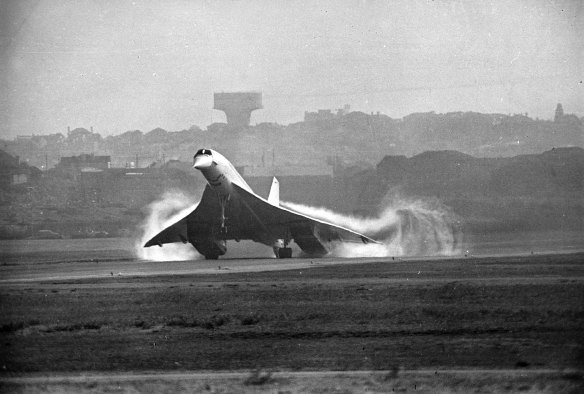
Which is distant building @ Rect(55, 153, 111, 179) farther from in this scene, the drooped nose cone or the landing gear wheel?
the drooped nose cone

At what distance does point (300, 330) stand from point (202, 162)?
21692 millimetres

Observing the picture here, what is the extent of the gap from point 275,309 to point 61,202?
5655cm

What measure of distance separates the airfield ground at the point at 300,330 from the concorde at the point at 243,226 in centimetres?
1003

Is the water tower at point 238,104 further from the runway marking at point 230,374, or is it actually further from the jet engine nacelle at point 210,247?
the runway marking at point 230,374

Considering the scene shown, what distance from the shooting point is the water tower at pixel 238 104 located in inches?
1964

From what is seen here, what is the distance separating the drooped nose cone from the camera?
4197 centimetres

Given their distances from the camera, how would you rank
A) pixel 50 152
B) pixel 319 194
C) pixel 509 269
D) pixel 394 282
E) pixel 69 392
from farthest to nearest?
1. pixel 50 152
2. pixel 319 194
3. pixel 509 269
4. pixel 394 282
5. pixel 69 392

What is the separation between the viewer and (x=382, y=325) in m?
21.5

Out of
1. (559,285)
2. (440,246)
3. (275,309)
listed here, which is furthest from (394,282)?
(440,246)

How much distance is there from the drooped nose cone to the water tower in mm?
7946

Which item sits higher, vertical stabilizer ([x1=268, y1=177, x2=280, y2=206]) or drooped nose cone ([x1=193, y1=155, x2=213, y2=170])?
drooped nose cone ([x1=193, y1=155, x2=213, y2=170])

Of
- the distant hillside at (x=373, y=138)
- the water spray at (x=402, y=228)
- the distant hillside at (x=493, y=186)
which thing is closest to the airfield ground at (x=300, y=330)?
the water spray at (x=402, y=228)

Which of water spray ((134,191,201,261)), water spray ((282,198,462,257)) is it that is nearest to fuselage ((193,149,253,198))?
water spray ((134,191,201,261))

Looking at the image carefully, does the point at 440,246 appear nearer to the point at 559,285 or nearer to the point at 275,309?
the point at 559,285
